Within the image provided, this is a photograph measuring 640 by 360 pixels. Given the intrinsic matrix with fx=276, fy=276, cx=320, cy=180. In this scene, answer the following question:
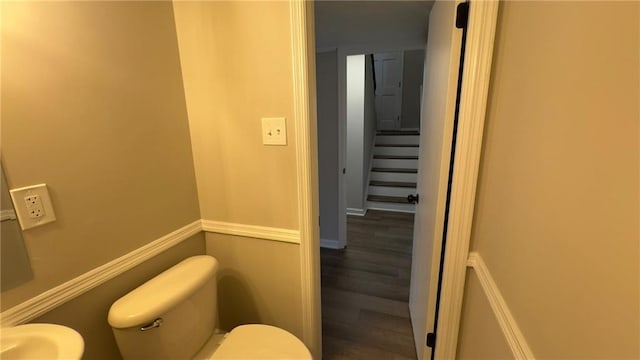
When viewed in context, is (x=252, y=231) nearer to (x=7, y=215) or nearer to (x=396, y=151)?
(x=7, y=215)

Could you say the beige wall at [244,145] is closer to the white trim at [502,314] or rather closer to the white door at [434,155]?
the white door at [434,155]

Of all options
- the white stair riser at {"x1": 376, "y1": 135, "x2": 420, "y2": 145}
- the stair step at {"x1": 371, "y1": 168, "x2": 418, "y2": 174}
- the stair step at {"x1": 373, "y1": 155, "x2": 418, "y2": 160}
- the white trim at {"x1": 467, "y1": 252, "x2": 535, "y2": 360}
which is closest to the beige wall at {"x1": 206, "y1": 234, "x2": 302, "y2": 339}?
the white trim at {"x1": 467, "y1": 252, "x2": 535, "y2": 360}

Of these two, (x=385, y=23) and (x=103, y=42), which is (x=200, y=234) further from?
(x=385, y=23)

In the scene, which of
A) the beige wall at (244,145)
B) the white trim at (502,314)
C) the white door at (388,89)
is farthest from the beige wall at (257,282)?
the white door at (388,89)

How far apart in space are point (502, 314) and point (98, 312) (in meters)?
1.40

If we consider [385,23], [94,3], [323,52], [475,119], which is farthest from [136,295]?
[323,52]

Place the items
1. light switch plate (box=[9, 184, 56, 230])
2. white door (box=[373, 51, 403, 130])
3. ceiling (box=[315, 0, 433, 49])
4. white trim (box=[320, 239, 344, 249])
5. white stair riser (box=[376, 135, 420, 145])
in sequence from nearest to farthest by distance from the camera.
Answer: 1. light switch plate (box=[9, 184, 56, 230])
2. ceiling (box=[315, 0, 433, 49])
3. white trim (box=[320, 239, 344, 249])
4. white stair riser (box=[376, 135, 420, 145])
5. white door (box=[373, 51, 403, 130])

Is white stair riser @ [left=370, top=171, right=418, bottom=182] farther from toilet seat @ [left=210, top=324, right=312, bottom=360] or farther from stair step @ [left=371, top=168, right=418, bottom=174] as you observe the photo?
toilet seat @ [left=210, top=324, right=312, bottom=360]

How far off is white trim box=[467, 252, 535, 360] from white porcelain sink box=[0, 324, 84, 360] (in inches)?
44.1

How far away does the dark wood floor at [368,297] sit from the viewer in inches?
69.7

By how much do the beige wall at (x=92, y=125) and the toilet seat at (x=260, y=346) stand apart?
57cm

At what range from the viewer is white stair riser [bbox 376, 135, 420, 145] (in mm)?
5180

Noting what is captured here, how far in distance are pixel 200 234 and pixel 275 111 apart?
78cm

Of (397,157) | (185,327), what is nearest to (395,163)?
(397,157)
